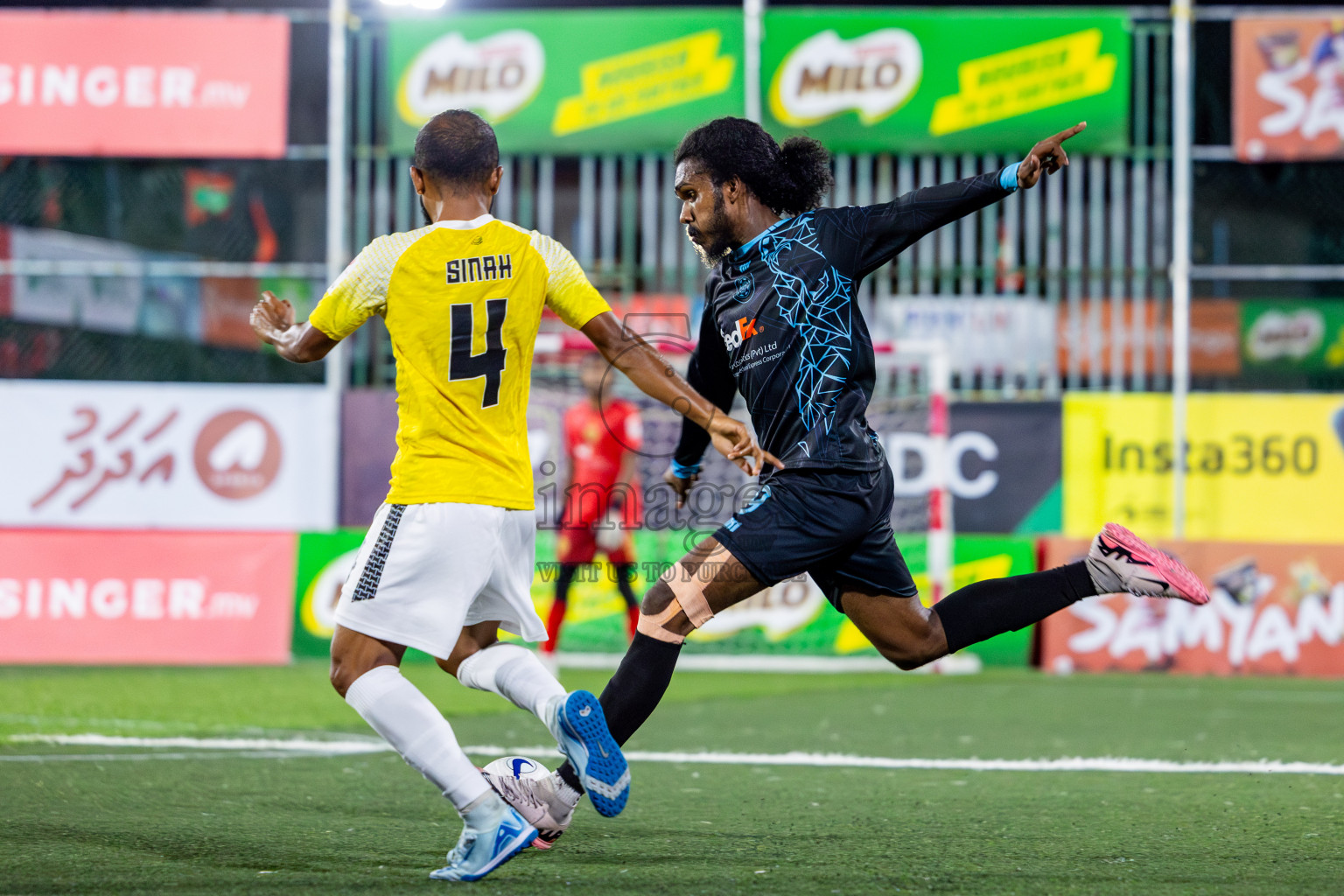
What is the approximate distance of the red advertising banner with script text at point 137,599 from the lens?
10.8 metres

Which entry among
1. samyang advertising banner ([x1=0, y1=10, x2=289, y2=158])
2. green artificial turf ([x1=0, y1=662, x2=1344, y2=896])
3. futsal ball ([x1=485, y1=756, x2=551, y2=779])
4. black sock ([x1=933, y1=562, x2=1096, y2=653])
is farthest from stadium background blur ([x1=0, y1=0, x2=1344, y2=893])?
futsal ball ([x1=485, y1=756, x2=551, y2=779])

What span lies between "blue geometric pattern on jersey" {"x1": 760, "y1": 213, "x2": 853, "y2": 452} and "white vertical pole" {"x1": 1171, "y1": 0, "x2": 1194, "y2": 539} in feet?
26.2

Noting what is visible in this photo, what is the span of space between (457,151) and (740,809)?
2.37m

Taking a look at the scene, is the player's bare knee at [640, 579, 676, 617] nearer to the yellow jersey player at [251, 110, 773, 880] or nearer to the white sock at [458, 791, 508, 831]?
the yellow jersey player at [251, 110, 773, 880]

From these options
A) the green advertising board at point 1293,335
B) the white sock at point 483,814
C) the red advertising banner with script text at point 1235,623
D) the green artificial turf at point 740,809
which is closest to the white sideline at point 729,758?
the green artificial turf at point 740,809

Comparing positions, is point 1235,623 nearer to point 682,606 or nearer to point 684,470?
point 684,470

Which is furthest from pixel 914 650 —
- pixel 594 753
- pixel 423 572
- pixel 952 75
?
pixel 952 75

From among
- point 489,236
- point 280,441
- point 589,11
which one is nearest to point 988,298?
point 589,11

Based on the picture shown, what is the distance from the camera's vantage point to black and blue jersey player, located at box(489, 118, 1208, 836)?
419 cm

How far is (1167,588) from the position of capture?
4586mm

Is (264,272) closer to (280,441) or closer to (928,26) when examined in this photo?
(280,441)

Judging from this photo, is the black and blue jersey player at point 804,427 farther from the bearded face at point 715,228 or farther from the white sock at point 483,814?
the white sock at point 483,814

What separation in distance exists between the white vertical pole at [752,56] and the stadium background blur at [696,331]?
48 millimetres

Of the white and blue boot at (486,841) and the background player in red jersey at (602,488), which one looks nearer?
the white and blue boot at (486,841)
